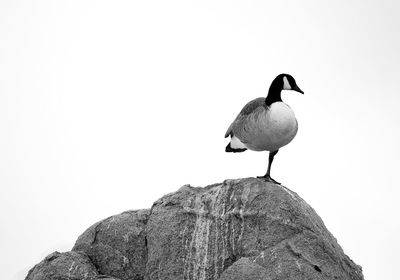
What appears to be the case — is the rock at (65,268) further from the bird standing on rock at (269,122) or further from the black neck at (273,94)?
the black neck at (273,94)

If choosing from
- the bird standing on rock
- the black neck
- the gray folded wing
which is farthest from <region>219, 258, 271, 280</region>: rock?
the black neck

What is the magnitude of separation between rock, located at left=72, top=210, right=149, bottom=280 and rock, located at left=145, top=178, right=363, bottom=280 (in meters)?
0.52

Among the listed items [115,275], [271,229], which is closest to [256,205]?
A: [271,229]

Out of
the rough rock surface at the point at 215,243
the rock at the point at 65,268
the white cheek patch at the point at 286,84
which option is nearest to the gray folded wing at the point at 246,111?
the white cheek patch at the point at 286,84

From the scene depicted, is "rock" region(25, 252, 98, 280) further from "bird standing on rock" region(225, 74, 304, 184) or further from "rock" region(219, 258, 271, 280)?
"bird standing on rock" region(225, 74, 304, 184)

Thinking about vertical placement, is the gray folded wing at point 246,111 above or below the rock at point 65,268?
above

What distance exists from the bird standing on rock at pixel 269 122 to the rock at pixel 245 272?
3.24 metres

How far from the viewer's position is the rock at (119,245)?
13805 mm

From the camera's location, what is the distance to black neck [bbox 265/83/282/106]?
14014 millimetres

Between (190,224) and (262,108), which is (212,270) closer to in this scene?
(190,224)

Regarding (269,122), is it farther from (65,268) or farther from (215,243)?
(65,268)

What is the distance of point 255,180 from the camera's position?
14.0 meters

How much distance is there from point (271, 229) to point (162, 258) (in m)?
3.10

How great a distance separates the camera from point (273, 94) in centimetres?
1415
